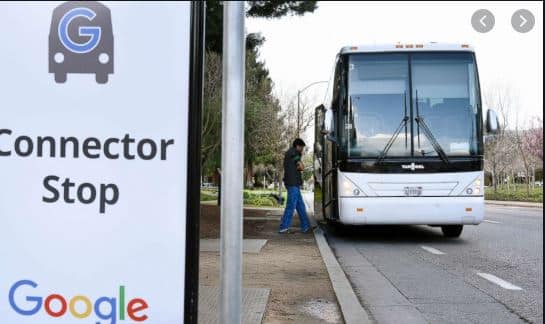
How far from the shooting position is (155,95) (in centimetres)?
237

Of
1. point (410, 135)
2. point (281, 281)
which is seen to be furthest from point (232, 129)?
point (410, 135)

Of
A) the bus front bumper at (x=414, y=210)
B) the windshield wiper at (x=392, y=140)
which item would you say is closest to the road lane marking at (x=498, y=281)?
the bus front bumper at (x=414, y=210)

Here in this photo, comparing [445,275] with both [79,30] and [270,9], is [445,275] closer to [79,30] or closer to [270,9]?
[79,30]

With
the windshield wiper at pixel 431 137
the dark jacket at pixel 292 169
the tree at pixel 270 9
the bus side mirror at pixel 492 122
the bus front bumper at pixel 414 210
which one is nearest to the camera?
the bus side mirror at pixel 492 122

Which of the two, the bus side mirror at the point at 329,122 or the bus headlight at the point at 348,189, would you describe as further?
the bus side mirror at the point at 329,122

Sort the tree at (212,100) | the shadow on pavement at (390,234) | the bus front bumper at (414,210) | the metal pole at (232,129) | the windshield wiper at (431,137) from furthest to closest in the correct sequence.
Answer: the tree at (212,100) < the shadow on pavement at (390,234) < the windshield wiper at (431,137) < the bus front bumper at (414,210) < the metal pole at (232,129)

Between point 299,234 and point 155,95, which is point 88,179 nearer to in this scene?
point 155,95

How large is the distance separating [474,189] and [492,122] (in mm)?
1190

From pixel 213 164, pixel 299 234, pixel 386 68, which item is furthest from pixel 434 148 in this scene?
pixel 213 164

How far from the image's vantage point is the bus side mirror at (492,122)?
933 cm

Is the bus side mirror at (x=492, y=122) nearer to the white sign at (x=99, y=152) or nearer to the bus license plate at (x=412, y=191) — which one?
the bus license plate at (x=412, y=191)

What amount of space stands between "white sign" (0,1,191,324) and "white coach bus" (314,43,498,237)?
745 cm

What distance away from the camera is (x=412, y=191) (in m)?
9.58

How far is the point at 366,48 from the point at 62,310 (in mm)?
8398
